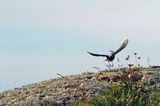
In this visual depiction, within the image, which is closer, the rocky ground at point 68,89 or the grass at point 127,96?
the grass at point 127,96

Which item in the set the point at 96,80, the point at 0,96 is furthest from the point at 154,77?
the point at 0,96

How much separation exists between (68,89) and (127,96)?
13.1 ft

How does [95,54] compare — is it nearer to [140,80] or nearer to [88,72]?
[140,80]

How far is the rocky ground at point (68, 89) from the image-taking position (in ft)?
A: 57.5

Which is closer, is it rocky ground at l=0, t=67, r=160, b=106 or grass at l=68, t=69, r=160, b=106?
grass at l=68, t=69, r=160, b=106

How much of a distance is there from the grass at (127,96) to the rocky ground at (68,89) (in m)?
1.14

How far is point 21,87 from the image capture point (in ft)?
76.9

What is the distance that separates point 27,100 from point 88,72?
534 cm

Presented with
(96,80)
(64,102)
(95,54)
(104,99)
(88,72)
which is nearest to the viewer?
(104,99)

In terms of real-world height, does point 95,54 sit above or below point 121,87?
above

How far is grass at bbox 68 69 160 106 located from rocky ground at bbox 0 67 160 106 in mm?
1138

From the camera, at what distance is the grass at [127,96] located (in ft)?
49.1

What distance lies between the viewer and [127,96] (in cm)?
1533

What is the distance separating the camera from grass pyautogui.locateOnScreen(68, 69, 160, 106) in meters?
15.0
